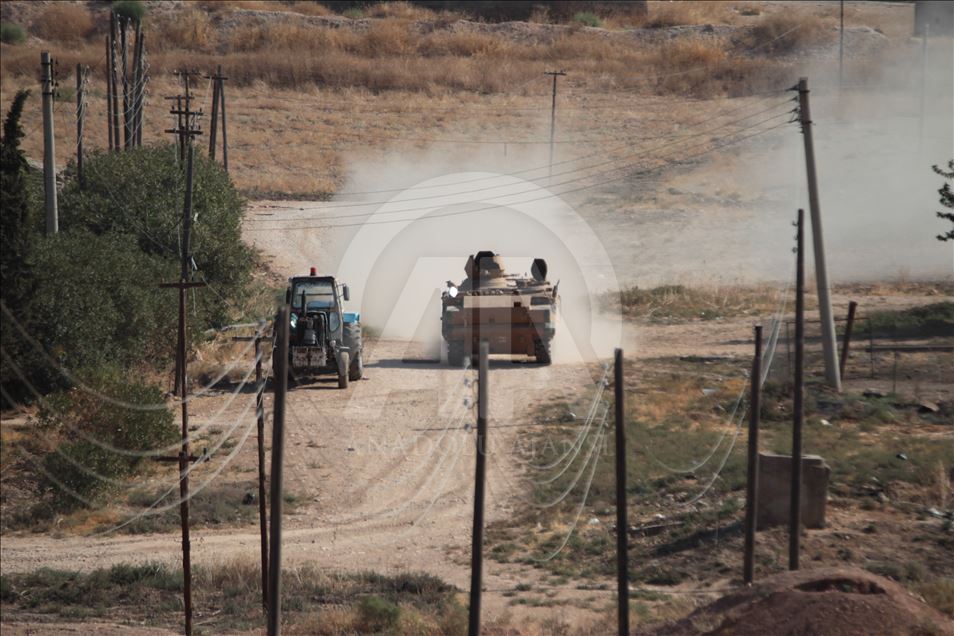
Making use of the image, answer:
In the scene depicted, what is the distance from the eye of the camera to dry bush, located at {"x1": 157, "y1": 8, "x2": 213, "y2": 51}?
261 ft

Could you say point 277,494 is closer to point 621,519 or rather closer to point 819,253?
point 621,519

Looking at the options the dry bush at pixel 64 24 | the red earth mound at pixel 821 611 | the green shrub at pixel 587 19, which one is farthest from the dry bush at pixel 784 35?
the red earth mound at pixel 821 611

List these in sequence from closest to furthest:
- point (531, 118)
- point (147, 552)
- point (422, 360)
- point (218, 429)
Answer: point (147, 552), point (218, 429), point (422, 360), point (531, 118)

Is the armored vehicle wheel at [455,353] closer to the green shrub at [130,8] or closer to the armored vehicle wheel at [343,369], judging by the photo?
the armored vehicle wheel at [343,369]

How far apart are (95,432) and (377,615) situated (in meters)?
9.22

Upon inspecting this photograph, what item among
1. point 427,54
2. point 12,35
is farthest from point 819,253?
point 12,35

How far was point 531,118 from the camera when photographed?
6888 centimetres

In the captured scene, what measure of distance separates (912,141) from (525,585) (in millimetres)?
50798

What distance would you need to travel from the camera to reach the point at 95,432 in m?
24.8

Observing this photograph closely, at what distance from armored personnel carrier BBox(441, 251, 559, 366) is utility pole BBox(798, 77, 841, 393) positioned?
6.09 m

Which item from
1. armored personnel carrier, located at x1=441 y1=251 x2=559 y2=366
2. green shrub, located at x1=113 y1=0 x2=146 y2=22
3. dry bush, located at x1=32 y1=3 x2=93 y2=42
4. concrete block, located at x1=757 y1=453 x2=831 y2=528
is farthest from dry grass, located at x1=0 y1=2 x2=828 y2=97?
concrete block, located at x1=757 y1=453 x2=831 y2=528

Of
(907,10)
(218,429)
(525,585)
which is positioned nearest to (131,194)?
(218,429)

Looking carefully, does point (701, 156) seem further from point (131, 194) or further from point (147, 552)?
point (147, 552)

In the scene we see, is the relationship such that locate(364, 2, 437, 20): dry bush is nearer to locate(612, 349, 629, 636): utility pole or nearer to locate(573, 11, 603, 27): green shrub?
locate(573, 11, 603, 27): green shrub
